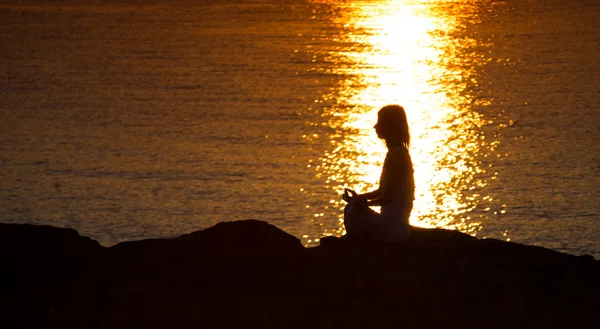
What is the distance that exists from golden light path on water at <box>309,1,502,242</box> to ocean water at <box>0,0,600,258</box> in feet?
0.27

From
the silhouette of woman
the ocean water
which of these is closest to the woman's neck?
the silhouette of woman

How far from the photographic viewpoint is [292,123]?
2838 cm

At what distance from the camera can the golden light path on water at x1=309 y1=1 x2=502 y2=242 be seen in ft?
73.0

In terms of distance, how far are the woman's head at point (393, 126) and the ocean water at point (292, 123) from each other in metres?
7.05

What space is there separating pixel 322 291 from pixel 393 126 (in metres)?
2.13

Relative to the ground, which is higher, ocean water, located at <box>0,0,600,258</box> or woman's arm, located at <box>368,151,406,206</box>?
ocean water, located at <box>0,0,600,258</box>

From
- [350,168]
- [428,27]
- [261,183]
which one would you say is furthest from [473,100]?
[428,27]

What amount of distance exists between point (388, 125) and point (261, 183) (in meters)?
11.0

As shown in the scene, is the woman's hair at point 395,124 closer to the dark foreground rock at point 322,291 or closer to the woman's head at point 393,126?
the woman's head at point 393,126

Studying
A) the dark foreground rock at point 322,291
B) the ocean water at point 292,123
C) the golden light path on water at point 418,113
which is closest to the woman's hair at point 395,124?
the dark foreground rock at point 322,291

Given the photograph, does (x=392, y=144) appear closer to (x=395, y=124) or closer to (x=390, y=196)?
(x=395, y=124)

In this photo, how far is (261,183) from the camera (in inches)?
887

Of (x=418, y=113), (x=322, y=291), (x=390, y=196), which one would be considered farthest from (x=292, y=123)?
(x=322, y=291)

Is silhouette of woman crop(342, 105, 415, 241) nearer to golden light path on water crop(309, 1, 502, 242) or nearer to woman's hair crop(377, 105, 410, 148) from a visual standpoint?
woman's hair crop(377, 105, 410, 148)
